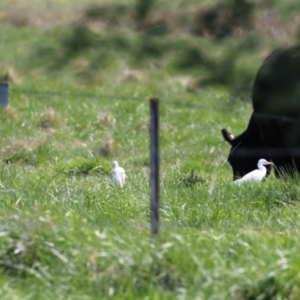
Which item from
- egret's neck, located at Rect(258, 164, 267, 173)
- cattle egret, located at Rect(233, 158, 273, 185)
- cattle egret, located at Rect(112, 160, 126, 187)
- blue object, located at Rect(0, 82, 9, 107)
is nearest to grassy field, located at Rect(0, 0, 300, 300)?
cattle egret, located at Rect(112, 160, 126, 187)

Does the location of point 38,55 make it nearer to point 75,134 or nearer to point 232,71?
point 232,71

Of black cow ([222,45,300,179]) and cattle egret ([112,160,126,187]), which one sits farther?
cattle egret ([112,160,126,187])

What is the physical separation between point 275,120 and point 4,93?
188 inches

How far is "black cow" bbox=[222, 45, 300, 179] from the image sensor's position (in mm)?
4625

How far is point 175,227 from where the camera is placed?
6285mm

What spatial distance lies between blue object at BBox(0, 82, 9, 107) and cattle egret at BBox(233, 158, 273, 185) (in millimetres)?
4364

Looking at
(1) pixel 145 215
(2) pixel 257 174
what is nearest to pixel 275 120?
(2) pixel 257 174

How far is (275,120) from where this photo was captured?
31.5 ft

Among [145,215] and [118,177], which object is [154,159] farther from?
[118,177]

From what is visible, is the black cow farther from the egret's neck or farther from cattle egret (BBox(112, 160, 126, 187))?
cattle egret (BBox(112, 160, 126, 187))

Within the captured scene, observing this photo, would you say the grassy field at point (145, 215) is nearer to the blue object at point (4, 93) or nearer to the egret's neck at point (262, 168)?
the egret's neck at point (262, 168)

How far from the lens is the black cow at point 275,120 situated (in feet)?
15.2

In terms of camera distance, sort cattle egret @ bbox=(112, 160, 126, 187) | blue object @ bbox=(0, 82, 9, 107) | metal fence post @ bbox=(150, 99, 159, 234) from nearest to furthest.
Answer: metal fence post @ bbox=(150, 99, 159, 234) < cattle egret @ bbox=(112, 160, 126, 187) < blue object @ bbox=(0, 82, 9, 107)

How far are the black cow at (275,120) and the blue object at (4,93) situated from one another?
3.52m
